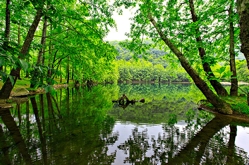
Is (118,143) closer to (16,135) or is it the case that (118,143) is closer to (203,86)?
(16,135)

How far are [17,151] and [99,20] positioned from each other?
919 cm

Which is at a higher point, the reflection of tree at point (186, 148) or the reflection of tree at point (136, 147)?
the reflection of tree at point (186, 148)

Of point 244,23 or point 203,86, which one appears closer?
point 244,23

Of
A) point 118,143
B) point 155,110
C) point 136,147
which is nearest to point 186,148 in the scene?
point 136,147

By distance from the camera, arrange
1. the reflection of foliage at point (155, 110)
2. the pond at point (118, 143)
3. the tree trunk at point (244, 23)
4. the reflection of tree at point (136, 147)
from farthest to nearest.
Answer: the reflection of foliage at point (155, 110) → the reflection of tree at point (136, 147) → the pond at point (118, 143) → the tree trunk at point (244, 23)

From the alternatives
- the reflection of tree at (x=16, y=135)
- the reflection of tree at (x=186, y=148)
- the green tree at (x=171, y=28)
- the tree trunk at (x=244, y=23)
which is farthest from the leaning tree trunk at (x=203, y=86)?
the reflection of tree at (x=16, y=135)

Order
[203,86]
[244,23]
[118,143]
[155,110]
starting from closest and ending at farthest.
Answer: [244,23] < [118,143] < [203,86] < [155,110]

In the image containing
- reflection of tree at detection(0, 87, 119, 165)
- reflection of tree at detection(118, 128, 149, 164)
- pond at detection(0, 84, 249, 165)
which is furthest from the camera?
reflection of tree at detection(118, 128, 149, 164)

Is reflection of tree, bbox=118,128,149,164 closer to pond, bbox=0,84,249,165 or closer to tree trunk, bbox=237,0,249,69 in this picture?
pond, bbox=0,84,249,165

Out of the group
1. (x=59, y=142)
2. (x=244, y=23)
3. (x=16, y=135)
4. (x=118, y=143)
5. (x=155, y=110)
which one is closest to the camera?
(x=244, y=23)

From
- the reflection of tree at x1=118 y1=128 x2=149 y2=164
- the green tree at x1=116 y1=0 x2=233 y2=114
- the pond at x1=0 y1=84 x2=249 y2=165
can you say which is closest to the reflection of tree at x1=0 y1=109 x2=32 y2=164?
the pond at x1=0 y1=84 x2=249 y2=165

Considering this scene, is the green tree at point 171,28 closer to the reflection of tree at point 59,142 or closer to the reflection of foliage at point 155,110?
the reflection of foliage at point 155,110

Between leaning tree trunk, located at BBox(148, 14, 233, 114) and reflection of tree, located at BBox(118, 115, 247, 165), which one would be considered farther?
leaning tree trunk, located at BBox(148, 14, 233, 114)

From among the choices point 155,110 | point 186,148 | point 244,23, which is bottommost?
point 155,110
